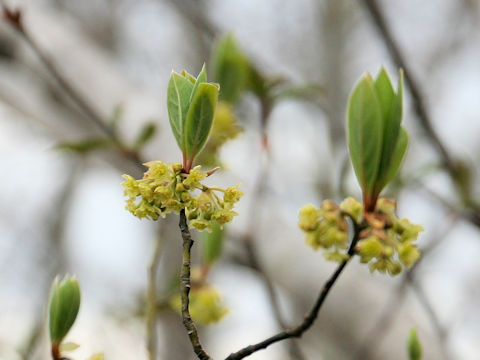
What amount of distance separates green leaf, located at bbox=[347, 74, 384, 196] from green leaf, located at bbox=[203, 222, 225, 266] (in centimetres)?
35

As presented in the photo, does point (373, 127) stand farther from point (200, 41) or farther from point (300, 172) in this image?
point (200, 41)

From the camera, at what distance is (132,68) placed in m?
3.24

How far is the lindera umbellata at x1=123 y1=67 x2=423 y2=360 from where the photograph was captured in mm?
387

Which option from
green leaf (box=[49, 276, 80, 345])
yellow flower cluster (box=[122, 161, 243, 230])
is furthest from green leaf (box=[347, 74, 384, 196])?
green leaf (box=[49, 276, 80, 345])

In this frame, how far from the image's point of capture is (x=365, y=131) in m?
0.42

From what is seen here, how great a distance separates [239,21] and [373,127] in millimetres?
3156

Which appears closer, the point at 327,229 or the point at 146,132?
the point at 327,229

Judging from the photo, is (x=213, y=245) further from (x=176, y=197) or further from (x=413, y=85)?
(x=413, y=85)

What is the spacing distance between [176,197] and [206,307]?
14.2 inches

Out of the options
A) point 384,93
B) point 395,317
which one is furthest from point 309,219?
point 395,317

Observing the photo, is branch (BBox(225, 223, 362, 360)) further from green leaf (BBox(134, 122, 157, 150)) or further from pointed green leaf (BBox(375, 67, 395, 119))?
green leaf (BBox(134, 122, 157, 150))

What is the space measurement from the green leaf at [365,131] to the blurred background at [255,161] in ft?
0.89

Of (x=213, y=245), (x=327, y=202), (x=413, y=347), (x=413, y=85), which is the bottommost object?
(x=413, y=347)

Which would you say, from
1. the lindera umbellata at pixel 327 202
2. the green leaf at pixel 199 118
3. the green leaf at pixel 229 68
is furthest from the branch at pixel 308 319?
the green leaf at pixel 229 68
